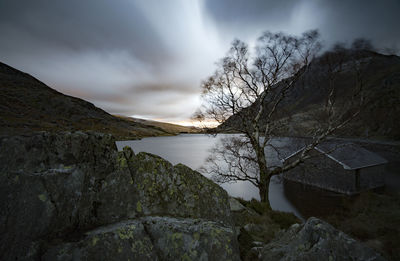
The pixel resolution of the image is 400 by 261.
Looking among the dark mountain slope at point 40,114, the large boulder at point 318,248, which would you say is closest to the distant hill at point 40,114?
the dark mountain slope at point 40,114

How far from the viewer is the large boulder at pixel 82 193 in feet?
8.82

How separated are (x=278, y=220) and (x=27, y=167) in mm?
12676

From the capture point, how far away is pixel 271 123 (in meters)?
12.6

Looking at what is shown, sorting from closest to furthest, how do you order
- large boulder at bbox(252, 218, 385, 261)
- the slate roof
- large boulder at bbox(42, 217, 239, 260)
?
1. large boulder at bbox(42, 217, 239, 260)
2. large boulder at bbox(252, 218, 385, 261)
3. the slate roof

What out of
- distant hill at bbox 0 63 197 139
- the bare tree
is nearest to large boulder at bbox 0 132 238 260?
distant hill at bbox 0 63 197 139

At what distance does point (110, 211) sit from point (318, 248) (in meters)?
4.71

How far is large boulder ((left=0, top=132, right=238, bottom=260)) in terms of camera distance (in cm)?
269

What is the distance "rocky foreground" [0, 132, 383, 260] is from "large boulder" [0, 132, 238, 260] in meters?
0.01

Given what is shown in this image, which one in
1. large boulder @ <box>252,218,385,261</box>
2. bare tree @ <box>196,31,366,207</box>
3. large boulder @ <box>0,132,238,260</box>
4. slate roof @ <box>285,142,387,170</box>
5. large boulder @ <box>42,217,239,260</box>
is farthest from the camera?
slate roof @ <box>285,142,387,170</box>

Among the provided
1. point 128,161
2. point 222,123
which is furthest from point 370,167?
point 128,161

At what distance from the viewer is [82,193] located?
3.40 m

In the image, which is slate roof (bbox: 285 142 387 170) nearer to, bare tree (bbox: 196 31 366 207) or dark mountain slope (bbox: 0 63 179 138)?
bare tree (bbox: 196 31 366 207)

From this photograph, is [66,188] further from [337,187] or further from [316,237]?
[337,187]

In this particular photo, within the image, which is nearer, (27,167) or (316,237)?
(27,167)
